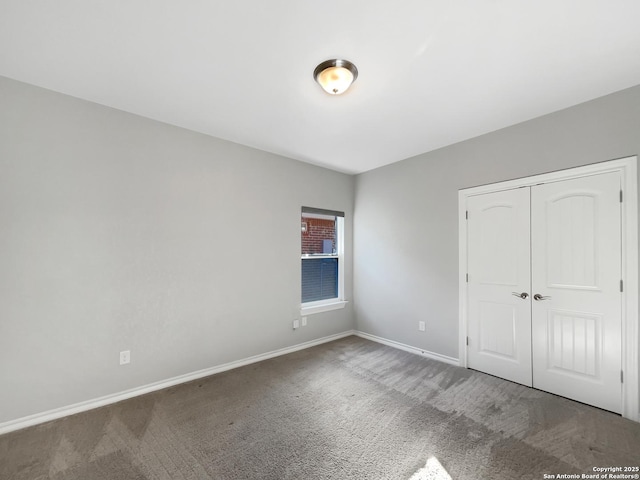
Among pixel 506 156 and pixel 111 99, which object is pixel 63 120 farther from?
pixel 506 156

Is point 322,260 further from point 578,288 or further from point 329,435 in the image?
point 578,288

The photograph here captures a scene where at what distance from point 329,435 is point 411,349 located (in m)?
2.03

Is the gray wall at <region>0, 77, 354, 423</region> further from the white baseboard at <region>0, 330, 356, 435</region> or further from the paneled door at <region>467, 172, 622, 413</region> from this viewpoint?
the paneled door at <region>467, 172, 622, 413</region>

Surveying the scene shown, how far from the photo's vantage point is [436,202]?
355 cm

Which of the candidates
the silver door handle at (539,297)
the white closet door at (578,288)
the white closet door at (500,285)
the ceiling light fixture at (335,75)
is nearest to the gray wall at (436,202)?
the white closet door at (500,285)

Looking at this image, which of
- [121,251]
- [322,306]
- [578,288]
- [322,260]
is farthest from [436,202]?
[121,251]

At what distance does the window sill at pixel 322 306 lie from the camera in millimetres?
3945

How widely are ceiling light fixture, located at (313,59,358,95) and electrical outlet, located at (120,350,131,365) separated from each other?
288 centimetres

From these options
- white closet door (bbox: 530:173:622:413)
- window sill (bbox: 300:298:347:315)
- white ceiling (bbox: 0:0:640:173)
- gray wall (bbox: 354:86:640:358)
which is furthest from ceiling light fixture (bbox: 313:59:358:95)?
window sill (bbox: 300:298:347:315)

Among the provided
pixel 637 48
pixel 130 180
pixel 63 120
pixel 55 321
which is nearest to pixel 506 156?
pixel 637 48

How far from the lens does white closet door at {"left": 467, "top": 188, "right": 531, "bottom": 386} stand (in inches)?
111

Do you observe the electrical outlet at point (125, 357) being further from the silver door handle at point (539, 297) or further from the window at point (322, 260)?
the silver door handle at point (539, 297)

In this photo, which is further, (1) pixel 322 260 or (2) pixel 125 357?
(1) pixel 322 260

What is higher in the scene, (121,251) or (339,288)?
(121,251)
